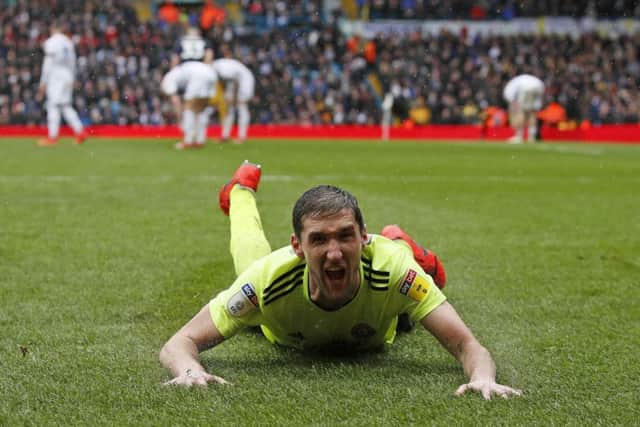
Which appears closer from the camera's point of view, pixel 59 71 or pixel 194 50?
pixel 59 71

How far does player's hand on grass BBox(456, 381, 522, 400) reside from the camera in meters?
3.17

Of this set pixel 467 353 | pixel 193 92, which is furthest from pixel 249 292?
pixel 193 92

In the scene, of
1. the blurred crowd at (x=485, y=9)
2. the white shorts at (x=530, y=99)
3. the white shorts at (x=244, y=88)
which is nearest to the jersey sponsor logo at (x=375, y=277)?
the white shorts at (x=244, y=88)

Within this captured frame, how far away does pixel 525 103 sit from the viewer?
2498cm

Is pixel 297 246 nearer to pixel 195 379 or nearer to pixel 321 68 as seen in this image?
pixel 195 379

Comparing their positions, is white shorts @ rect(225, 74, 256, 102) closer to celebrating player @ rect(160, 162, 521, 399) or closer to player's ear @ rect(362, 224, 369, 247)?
celebrating player @ rect(160, 162, 521, 399)

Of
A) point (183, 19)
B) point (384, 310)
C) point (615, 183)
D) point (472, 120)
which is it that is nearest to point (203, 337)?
point (384, 310)

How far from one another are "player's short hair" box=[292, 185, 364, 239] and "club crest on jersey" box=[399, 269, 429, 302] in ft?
0.95

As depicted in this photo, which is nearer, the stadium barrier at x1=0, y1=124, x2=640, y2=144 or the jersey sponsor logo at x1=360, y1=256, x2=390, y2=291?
the jersey sponsor logo at x1=360, y1=256, x2=390, y2=291

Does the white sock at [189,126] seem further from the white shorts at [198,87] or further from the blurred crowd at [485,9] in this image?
the blurred crowd at [485,9]

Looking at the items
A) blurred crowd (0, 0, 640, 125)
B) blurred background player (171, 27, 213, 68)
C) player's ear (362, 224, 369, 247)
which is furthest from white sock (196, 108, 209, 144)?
player's ear (362, 224, 369, 247)

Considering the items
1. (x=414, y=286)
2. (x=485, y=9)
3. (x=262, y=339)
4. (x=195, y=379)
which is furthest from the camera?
(x=485, y=9)

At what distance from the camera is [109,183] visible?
11.1 meters

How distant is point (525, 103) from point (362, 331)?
22.1 m
